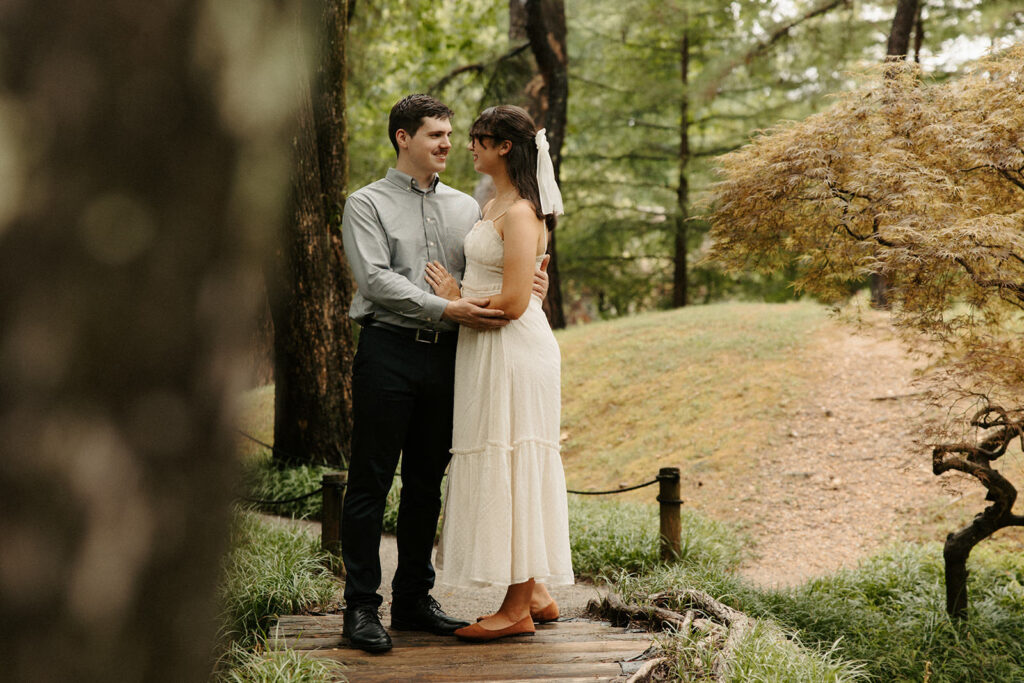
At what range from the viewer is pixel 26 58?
558mm

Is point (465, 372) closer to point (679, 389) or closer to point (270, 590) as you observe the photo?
point (270, 590)

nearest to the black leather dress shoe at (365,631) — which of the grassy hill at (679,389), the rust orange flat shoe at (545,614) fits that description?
the rust orange flat shoe at (545,614)

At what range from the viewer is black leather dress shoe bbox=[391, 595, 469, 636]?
3992 millimetres

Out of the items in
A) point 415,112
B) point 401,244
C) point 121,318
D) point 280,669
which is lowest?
point 280,669

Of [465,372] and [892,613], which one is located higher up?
[465,372]

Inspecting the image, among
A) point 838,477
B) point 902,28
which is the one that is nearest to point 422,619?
point 838,477

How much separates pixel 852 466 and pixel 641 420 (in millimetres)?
2810

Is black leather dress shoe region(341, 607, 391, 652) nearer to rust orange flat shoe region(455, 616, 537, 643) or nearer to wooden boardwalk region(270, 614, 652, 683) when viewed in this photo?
wooden boardwalk region(270, 614, 652, 683)

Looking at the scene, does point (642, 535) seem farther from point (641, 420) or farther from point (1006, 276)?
point (641, 420)

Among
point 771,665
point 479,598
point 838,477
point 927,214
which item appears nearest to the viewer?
point 771,665

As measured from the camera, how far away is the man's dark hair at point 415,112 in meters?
3.80

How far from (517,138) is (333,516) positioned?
301 cm

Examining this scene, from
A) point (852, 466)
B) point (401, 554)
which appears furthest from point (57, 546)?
point (852, 466)

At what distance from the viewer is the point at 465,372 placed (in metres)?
3.80
